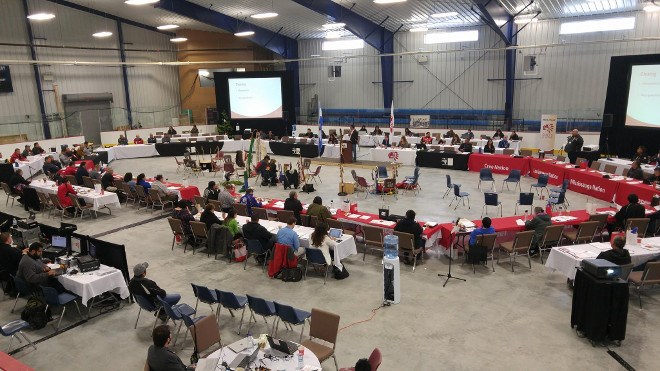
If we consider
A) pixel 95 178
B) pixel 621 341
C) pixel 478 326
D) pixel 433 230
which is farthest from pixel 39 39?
pixel 621 341

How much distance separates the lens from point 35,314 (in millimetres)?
7500

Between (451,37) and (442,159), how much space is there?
991 cm

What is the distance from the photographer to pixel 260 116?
93.3 ft

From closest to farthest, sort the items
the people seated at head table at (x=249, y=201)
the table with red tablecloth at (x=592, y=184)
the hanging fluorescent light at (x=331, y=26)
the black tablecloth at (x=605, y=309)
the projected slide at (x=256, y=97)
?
the black tablecloth at (x=605, y=309), the people seated at head table at (x=249, y=201), the table with red tablecloth at (x=592, y=184), the hanging fluorescent light at (x=331, y=26), the projected slide at (x=256, y=97)

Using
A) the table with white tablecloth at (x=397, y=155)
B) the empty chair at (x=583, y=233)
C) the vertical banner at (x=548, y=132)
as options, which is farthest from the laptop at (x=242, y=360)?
the vertical banner at (x=548, y=132)

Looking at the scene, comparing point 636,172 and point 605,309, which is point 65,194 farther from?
point 636,172

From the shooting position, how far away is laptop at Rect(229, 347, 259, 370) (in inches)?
199

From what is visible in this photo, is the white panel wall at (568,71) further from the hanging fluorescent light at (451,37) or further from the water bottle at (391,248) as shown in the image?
the water bottle at (391,248)

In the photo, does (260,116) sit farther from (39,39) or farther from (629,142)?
(629,142)

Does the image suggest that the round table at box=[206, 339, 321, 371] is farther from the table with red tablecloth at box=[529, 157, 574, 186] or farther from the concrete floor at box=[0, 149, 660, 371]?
the table with red tablecloth at box=[529, 157, 574, 186]

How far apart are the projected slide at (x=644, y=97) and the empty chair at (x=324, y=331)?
16812 mm

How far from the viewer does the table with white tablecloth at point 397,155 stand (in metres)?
20.5

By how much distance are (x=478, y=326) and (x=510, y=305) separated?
998 millimetres

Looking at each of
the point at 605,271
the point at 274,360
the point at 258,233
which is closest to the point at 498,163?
the point at 258,233
